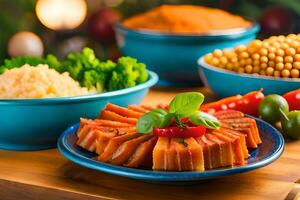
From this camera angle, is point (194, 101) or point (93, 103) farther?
point (93, 103)

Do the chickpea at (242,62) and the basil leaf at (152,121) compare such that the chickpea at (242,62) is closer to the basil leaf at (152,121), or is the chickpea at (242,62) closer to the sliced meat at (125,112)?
the sliced meat at (125,112)

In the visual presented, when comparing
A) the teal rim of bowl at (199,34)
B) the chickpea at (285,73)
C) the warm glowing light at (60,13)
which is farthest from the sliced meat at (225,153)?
the warm glowing light at (60,13)

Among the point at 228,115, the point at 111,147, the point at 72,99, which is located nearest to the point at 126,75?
the point at 72,99

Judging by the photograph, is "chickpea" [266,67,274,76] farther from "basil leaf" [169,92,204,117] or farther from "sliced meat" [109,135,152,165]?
"sliced meat" [109,135,152,165]

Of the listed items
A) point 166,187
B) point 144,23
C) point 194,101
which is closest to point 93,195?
point 166,187

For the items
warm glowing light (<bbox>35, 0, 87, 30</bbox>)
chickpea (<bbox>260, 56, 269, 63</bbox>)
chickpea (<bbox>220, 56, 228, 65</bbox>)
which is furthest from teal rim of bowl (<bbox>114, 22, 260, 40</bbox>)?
warm glowing light (<bbox>35, 0, 87, 30</bbox>)

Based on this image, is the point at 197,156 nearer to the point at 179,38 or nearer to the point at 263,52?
the point at 263,52

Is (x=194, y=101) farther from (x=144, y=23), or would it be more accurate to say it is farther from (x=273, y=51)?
(x=144, y=23)
